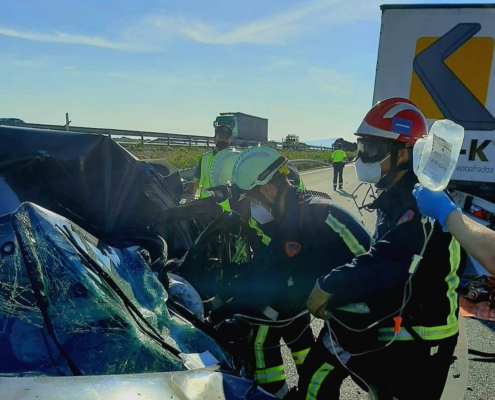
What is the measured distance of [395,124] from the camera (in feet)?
7.81

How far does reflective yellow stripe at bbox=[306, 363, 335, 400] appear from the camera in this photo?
8.07 ft

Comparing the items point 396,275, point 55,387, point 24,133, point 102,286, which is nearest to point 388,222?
point 396,275

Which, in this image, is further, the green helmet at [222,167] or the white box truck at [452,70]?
the white box truck at [452,70]

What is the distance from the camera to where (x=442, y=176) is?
172 centimetres

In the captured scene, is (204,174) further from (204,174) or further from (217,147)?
(217,147)

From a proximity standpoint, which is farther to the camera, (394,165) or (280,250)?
(280,250)

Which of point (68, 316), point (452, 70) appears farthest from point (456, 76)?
point (68, 316)

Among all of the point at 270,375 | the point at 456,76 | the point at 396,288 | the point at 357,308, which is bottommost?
the point at 270,375

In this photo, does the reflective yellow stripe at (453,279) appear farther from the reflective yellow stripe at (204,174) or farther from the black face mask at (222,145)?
the black face mask at (222,145)

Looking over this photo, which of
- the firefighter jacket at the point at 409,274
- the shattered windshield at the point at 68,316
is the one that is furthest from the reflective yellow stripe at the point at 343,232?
the shattered windshield at the point at 68,316

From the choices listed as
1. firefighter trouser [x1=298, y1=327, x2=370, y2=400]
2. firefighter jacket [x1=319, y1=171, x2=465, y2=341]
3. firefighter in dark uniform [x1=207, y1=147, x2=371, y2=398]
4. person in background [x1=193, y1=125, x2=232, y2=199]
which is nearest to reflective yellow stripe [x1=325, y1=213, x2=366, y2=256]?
firefighter in dark uniform [x1=207, y1=147, x2=371, y2=398]

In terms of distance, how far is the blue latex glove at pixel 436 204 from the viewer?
1.72 meters

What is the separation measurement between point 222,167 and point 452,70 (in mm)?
3360

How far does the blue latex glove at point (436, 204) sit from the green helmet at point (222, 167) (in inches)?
122
